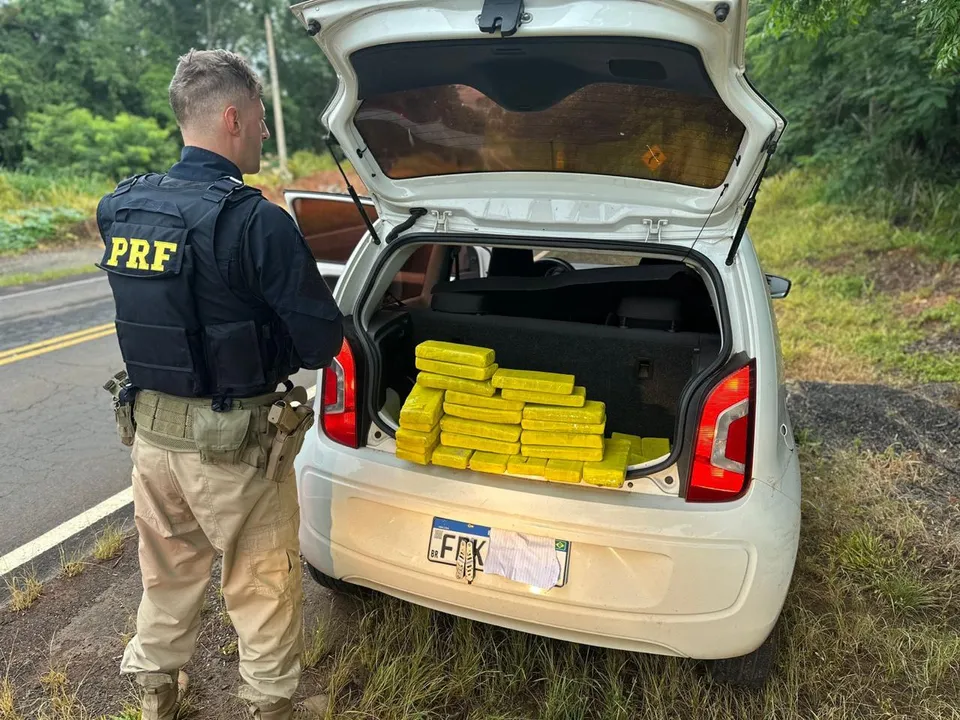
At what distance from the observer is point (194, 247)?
1.62 metres

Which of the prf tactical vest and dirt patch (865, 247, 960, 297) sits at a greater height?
the prf tactical vest

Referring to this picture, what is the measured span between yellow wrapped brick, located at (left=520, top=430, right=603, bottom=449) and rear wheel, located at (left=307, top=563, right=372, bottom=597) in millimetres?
831

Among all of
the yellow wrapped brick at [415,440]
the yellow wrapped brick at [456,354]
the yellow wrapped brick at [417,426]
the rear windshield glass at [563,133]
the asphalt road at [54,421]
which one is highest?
the rear windshield glass at [563,133]

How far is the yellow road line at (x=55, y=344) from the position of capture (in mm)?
5580

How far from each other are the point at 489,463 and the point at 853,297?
20.4ft

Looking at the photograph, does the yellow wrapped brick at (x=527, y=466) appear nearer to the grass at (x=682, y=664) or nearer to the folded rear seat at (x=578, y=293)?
the grass at (x=682, y=664)

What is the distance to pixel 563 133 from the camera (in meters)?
2.26

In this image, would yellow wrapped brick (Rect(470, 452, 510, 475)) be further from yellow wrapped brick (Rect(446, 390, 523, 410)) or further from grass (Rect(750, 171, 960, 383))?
grass (Rect(750, 171, 960, 383))

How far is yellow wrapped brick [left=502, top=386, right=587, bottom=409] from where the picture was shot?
2.07 metres

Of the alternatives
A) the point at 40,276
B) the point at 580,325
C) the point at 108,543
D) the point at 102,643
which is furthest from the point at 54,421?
the point at 40,276

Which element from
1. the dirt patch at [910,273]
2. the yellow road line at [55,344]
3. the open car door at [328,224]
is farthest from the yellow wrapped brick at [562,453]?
the dirt patch at [910,273]

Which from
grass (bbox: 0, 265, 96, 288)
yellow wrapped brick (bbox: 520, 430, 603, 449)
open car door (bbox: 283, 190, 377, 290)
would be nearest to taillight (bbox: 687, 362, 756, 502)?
yellow wrapped brick (bbox: 520, 430, 603, 449)

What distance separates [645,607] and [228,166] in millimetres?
1604

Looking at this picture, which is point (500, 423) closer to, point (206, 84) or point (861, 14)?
point (206, 84)
